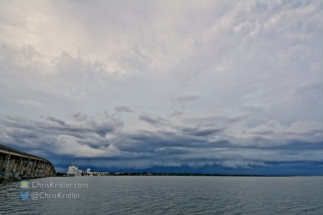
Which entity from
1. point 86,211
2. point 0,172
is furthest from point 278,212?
point 0,172

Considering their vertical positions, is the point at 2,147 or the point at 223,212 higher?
the point at 2,147

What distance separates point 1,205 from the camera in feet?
149

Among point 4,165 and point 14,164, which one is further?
point 14,164

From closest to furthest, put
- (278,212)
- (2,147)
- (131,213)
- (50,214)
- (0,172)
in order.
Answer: (50,214), (131,213), (278,212), (2,147), (0,172)

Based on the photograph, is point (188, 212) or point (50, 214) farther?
point (188, 212)

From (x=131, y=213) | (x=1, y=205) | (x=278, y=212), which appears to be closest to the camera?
(x=131, y=213)

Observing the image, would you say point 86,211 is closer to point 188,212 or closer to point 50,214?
point 50,214

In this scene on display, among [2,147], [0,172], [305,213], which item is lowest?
[305,213]

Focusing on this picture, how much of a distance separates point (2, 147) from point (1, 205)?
69042 mm

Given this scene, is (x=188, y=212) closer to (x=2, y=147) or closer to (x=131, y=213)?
(x=131, y=213)

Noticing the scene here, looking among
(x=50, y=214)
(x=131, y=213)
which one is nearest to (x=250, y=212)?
(x=131, y=213)

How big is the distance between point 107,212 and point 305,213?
4357 centimetres

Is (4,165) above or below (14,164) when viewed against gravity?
below

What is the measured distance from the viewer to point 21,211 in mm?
41031
